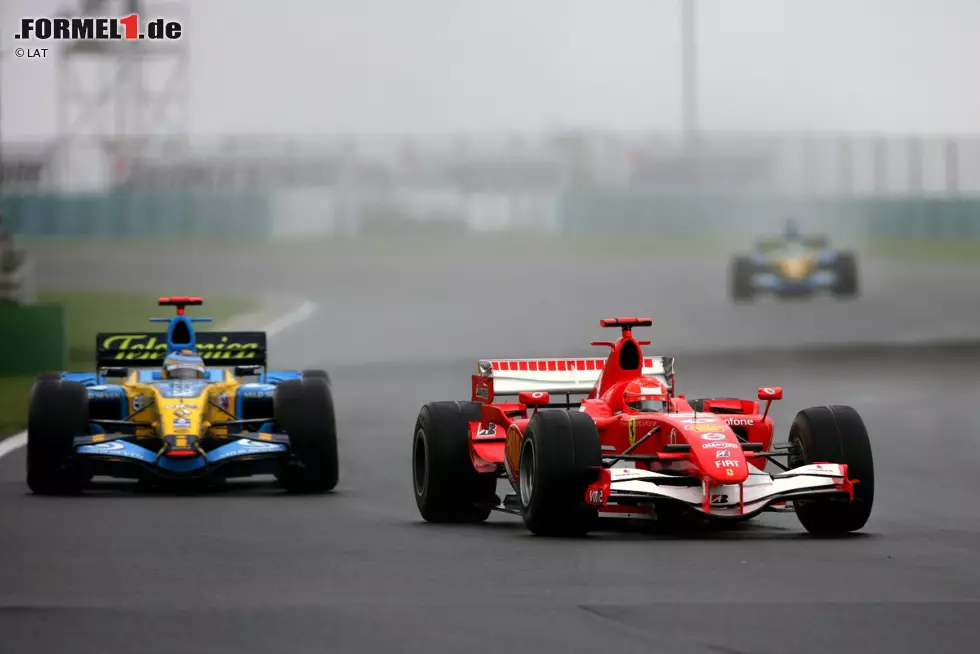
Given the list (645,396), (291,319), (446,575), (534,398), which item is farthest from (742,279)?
(446,575)

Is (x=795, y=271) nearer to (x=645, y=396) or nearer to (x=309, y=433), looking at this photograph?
(x=309, y=433)

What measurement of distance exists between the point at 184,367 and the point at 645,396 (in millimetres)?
4779

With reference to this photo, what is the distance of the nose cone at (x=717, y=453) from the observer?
39.9 feet

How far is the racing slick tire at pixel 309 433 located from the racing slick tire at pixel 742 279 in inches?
1087

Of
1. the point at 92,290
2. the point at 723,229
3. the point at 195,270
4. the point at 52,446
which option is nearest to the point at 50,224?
the point at 195,270

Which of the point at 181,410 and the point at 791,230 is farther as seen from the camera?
the point at 791,230

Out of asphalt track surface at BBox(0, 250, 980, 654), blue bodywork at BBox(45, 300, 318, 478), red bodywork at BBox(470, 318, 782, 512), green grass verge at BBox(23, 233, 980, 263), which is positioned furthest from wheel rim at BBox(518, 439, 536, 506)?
green grass verge at BBox(23, 233, 980, 263)

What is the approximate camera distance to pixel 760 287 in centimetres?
4278

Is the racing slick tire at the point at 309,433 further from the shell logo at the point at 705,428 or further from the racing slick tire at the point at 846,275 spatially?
the racing slick tire at the point at 846,275

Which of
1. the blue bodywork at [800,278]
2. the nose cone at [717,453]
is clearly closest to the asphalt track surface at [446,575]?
the nose cone at [717,453]

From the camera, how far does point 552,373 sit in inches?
582

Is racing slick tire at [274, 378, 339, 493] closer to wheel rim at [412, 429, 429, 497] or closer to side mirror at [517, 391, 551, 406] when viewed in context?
wheel rim at [412, 429, 429, 497]

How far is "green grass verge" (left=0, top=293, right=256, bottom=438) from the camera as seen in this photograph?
24.2m

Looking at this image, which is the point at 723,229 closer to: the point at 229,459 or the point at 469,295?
the point at 469,295
